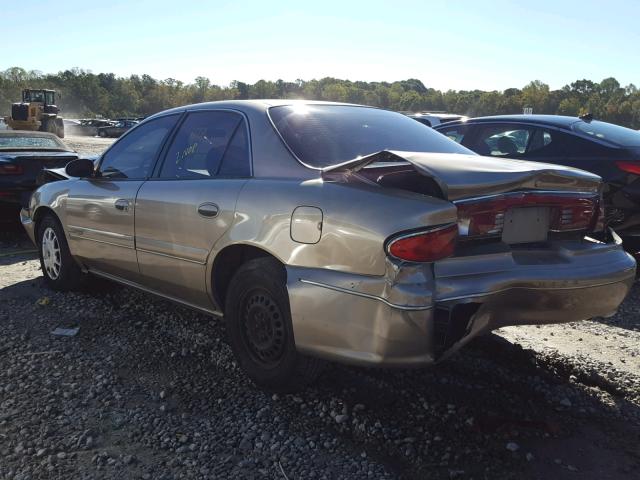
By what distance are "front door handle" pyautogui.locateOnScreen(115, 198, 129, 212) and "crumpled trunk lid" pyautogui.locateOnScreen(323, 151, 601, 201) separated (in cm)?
182

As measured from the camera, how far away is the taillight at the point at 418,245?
246 cm

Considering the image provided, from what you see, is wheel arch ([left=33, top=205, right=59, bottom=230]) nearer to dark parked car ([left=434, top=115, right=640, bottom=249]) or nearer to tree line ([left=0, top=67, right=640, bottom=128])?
dark parked car ([left=434, top=115, right=640, bottom=249])

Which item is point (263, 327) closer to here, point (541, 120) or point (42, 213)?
point (42, 213)

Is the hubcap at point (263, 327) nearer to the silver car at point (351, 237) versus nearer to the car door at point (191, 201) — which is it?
the silver car at point (351, 237)

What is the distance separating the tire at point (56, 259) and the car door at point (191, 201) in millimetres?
1252

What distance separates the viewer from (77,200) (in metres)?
4.65

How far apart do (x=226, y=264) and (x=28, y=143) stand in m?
6.17

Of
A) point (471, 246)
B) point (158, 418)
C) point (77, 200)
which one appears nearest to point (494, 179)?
point (471, 246)

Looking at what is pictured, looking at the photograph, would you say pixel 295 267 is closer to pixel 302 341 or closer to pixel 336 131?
pixel 302 341

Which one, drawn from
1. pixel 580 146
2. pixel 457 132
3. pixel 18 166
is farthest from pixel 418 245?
pixel 18 166

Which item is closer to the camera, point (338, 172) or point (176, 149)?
point (338, 172)

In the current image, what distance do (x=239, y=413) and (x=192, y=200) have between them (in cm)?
128

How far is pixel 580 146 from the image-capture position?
5.75 metres

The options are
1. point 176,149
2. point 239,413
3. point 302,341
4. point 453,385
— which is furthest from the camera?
point 176,149
